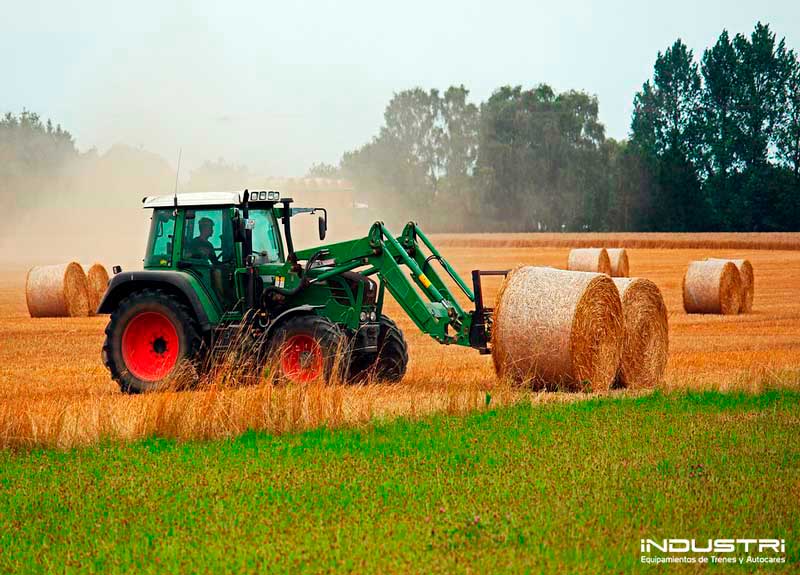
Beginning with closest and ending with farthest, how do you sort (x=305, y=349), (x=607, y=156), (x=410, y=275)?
1. (x=305, y=349)
2. (x=410, y=275)
3. (x=607, y=156)

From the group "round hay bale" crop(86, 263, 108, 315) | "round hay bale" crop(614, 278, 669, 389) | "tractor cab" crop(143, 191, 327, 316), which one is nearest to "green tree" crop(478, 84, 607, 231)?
"round hay bale" crop(86, 263, 108, 315)

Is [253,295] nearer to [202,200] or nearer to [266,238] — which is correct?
[266,238]

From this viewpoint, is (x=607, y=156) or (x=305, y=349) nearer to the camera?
(x=305, y=349)

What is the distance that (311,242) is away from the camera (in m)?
47.9

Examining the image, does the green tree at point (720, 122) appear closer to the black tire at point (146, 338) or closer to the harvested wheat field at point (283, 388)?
the harvested wheat field at point (283, 388)

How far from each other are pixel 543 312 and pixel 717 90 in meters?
63.0

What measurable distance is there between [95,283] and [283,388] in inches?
597

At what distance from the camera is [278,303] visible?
13.1 metres

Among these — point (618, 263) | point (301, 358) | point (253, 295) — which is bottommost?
point (301, 358)

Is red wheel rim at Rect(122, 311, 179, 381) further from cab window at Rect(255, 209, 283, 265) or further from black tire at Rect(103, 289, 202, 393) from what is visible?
cab window at Rect(255, 209, 283, 265)

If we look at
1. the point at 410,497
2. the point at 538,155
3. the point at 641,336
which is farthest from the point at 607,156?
the point at 410,497

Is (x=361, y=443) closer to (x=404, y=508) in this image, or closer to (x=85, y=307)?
(x=404, y=508)

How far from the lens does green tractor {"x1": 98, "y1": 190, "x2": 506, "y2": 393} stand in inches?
498

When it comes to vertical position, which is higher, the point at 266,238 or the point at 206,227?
the point at 206,227
